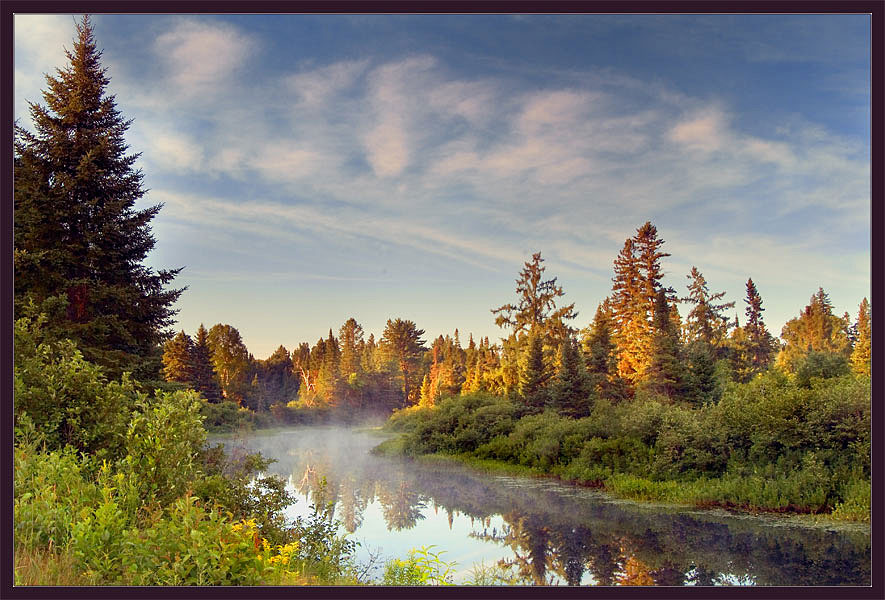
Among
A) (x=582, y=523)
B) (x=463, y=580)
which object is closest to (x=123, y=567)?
(x=463, y=580)

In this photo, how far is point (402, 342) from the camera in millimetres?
45375

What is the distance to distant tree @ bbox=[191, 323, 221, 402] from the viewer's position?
31.0 m

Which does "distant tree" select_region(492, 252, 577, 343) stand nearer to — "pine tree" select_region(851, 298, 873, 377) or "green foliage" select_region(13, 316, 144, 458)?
"pine tree" select_region(851, 298, 873, 377)

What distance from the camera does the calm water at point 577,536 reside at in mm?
10125

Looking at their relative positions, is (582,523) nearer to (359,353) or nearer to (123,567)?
(123,567)

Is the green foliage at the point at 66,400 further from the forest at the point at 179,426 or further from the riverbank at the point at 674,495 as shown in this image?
the riverbank at the point at 674,495

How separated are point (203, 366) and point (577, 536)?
2583cm

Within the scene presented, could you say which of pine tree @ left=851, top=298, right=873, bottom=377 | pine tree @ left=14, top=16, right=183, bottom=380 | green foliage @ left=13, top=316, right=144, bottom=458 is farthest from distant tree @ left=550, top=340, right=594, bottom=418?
green foliage @ left=13, top=316, right=144, bottom=458

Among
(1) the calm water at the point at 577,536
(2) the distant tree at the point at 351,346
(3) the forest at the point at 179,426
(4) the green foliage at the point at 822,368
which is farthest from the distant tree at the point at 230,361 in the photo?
(4) the green foliage at the point at 822,368

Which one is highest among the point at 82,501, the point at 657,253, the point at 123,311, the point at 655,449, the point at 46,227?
the point at 657,253

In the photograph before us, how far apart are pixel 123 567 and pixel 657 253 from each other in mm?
28977

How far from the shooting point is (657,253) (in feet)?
101

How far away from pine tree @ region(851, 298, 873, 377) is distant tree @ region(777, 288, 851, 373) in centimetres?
55

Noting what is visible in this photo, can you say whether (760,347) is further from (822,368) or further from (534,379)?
(822,368)
